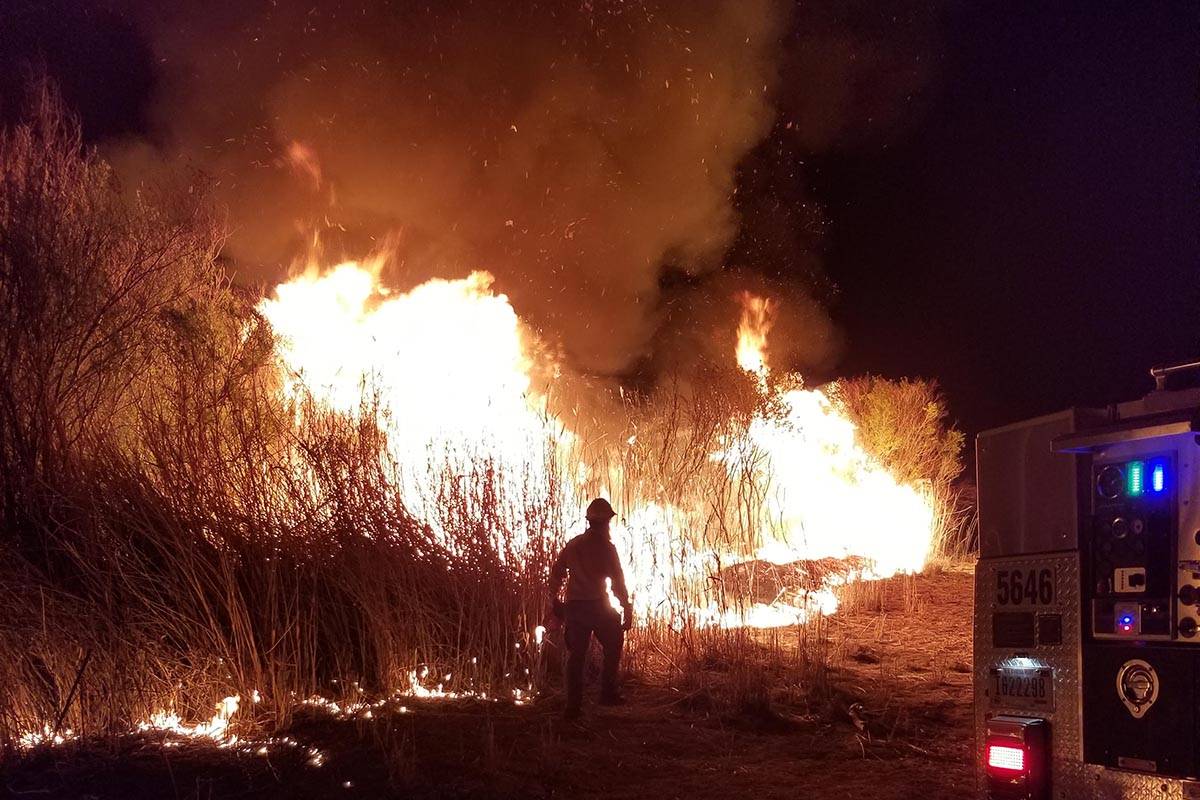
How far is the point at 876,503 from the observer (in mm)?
16781

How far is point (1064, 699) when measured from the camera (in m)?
4.12

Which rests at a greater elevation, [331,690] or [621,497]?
[621,497]

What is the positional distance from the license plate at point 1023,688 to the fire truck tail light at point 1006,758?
20cm

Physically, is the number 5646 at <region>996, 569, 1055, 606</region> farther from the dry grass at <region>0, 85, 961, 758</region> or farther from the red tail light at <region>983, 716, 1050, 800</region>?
the dry grass at <region>0, 85, 961, 758</region>

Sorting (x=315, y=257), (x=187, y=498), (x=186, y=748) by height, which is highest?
(x=315, y=257)

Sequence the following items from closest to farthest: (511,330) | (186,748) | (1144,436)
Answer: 1. (1144,436)
2. (186,748)
3. (511,330)

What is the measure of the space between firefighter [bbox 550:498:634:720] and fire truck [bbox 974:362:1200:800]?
4.15m

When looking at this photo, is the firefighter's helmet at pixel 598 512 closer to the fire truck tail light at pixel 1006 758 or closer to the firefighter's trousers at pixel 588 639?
the firefighter's trousers at pixel 588 639

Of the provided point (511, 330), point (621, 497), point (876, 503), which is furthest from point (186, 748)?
point (876, 503)

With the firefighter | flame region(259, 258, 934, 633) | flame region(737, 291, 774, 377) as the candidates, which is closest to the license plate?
the firefighter

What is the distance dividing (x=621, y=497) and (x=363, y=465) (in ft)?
10.4

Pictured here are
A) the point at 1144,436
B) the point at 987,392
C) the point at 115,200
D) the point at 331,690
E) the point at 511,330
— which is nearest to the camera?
the point at 1144,436

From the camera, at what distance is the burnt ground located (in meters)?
6.32

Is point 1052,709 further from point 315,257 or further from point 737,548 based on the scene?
point 315,257
